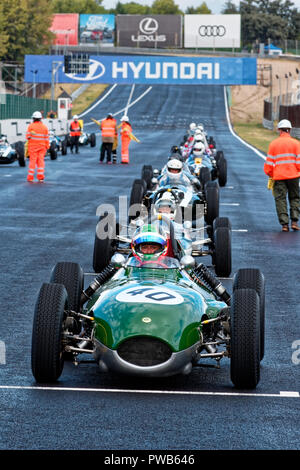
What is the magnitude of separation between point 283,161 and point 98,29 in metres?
128

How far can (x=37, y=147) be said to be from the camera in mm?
28984

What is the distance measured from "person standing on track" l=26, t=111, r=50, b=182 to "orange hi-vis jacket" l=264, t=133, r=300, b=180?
10808 mm

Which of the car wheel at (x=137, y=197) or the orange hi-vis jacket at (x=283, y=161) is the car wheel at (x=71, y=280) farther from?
the orange hi-vis jacket at (x=283, y=161)

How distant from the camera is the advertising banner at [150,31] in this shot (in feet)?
458

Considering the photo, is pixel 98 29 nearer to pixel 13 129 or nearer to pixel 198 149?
pixel 13 129

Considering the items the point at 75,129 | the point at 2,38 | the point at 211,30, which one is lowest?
the point at 75,129

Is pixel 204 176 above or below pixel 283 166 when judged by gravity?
below

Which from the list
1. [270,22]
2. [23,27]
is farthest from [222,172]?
[270,22]

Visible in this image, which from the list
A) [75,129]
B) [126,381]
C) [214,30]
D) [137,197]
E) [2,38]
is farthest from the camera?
[214,30]

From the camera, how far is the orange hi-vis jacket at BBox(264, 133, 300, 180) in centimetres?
1916

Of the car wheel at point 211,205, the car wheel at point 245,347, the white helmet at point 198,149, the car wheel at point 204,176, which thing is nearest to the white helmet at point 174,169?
the car wheel at point 211,205

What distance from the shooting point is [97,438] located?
252 inches

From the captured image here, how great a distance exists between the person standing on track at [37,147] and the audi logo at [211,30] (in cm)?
10658

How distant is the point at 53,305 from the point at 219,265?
5619mm
